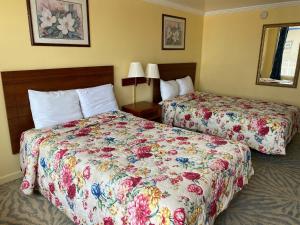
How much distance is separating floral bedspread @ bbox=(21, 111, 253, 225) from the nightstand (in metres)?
0.75

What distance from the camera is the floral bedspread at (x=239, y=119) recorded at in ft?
9.16

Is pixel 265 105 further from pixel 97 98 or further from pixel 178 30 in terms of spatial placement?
pixel 97 98

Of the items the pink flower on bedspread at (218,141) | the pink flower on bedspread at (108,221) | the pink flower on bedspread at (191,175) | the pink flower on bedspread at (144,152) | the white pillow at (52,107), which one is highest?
the white pillow at (52,107)

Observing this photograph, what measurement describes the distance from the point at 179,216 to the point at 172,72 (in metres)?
3.16

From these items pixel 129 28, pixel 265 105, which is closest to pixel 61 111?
pixel 129 28

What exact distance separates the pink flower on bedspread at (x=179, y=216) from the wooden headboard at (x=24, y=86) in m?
1.88

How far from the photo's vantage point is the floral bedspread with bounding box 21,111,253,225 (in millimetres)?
1283

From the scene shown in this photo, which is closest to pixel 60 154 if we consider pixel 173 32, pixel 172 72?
pixel 172 72

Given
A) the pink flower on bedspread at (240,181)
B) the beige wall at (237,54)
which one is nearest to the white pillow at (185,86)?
the beige wall at (237,54)

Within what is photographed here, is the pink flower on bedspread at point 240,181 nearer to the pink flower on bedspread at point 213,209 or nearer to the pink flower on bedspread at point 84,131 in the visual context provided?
the pink flower on bedspread at point 213,209

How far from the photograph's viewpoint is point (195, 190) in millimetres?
1329

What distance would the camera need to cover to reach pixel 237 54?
14.2 feet

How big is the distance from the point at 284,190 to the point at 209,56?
3111 millimetres

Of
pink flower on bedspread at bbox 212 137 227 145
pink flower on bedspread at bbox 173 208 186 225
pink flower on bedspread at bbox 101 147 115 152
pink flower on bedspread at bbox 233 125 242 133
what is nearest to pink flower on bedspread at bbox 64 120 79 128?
pink flower on bedspread at bbox 101 147 115 152
